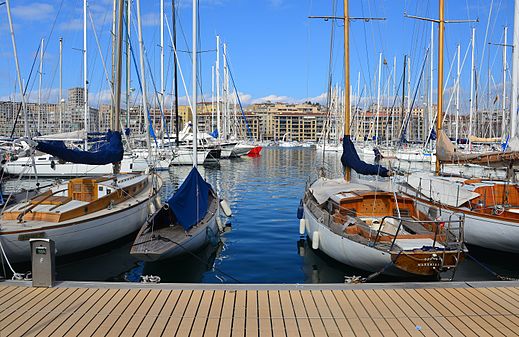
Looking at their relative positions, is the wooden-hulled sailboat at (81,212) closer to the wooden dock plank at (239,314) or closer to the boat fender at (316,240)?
the boat fender at (316,240)

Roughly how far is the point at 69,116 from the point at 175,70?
114 feet

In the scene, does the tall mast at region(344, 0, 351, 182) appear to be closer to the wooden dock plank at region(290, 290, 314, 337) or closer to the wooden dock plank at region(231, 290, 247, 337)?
the wooden dock plank at region(290, 290, 314, 337)

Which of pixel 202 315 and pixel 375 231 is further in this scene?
pixel 375 231

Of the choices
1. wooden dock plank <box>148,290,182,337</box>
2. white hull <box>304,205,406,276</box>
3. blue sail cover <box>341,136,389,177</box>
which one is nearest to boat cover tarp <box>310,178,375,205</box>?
blue sail cover <box>341,136,389,177</box>

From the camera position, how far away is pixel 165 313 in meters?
7.09

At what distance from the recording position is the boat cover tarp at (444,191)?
15.1m

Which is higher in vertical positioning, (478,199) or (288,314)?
(478,199)

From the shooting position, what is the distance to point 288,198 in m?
28.5

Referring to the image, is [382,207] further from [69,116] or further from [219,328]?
[69,116]

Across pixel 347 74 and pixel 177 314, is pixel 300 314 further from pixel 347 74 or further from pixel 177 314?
pixel 347 74

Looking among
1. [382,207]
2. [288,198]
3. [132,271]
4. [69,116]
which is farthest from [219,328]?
[69,116]

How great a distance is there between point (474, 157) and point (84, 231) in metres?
13.5

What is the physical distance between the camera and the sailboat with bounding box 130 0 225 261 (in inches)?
A: 464

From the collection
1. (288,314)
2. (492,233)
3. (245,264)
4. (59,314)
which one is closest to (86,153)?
(245,264)
